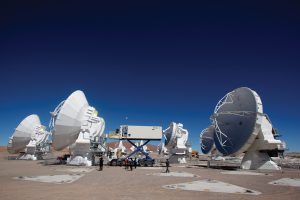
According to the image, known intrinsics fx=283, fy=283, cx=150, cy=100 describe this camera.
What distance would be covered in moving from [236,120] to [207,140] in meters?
35.2

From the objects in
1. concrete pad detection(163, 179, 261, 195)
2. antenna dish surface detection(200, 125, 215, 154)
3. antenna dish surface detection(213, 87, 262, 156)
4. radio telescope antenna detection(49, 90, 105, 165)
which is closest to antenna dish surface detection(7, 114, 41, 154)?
radio telescope antenna detection(49, 90, 105, 165)

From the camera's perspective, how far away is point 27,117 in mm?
68938

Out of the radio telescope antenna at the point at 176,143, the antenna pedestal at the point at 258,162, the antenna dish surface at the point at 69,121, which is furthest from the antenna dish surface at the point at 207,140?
the antenna dish surface at the point at 69,121

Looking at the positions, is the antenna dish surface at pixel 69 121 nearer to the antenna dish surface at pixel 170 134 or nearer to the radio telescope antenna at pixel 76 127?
the radio telescope antenna at pixel 76 127

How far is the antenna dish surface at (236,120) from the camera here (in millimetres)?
38719

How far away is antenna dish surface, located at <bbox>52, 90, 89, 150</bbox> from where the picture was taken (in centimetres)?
4113

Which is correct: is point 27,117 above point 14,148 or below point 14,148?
above

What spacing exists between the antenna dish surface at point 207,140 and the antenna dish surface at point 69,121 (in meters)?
38.9

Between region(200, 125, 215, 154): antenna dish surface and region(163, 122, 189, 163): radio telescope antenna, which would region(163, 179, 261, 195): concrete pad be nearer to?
region(163, 122, 189, 163): radio telescope antenna

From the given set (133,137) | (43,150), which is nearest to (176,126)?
(133,137)

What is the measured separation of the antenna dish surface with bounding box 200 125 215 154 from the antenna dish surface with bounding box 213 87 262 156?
29.8m

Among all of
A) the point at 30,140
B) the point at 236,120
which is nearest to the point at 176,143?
the point at 236,120

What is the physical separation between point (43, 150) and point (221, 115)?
44.0 metres

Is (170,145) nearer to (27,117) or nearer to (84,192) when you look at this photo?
(27,117)
